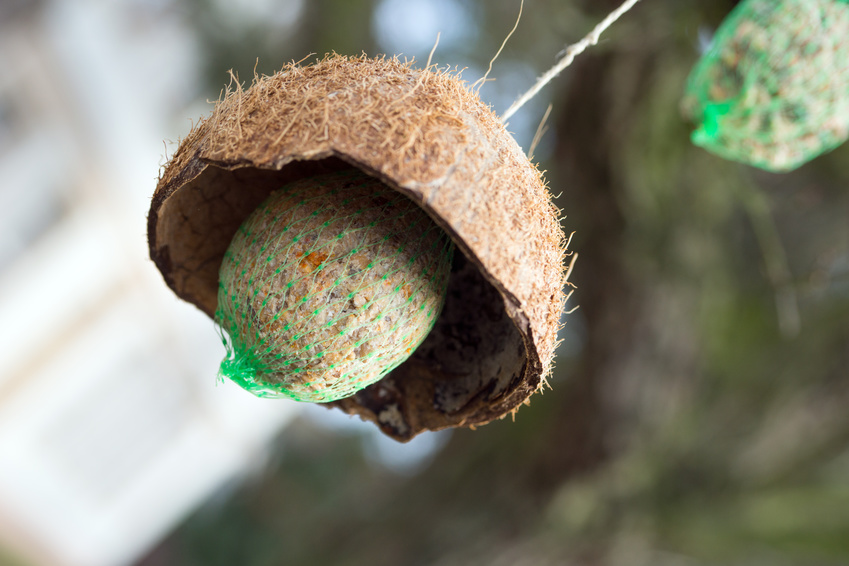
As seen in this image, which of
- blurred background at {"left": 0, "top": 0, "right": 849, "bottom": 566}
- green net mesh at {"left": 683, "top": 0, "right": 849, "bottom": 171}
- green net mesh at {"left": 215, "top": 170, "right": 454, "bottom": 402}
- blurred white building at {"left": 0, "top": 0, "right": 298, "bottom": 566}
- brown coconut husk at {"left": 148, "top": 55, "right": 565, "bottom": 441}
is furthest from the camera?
blurred white building at {"left": 0, "top": 0, "right": 298, "bottom": 566}

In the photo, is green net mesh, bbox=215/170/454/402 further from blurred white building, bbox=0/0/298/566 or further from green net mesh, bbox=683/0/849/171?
blurred white building, bbox=0/0/298/566

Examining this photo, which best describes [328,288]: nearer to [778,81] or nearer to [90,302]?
[778,81]

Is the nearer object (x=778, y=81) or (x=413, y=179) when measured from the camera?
(x=413, y=179)

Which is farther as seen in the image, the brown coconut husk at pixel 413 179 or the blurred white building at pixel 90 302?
the blurred white building at pixel 90 302

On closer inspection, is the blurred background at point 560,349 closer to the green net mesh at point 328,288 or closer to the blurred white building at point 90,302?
the blurred white building at point 90,302

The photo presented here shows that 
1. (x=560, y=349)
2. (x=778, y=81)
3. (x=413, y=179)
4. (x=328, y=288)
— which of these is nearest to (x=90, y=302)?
(x=560, y=349)

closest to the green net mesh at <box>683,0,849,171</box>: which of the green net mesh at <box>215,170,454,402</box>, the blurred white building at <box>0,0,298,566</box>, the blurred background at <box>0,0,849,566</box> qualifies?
the blurred background at <box>0,0,849,566</box>

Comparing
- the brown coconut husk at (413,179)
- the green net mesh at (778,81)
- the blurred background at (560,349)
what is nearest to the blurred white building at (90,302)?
the blurred background at (560,349)
